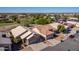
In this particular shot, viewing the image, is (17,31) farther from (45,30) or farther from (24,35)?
(45,30)

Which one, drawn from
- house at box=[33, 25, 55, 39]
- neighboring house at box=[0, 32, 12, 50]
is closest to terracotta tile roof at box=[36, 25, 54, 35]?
house at box=[33, 25, 55, 39]

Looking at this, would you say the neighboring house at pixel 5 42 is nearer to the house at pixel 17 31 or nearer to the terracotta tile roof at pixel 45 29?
the house at pixel 17 31

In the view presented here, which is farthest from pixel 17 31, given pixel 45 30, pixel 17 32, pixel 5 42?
pixel 45 30

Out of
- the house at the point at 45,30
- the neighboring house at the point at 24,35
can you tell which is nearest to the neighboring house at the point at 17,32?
the neighboring house at the point at 24,35

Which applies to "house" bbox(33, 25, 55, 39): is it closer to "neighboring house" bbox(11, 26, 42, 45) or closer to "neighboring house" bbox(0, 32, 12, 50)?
"neighboring house" bbox(11, 26, 42, 45)

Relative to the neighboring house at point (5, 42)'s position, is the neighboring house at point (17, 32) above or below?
A: above
